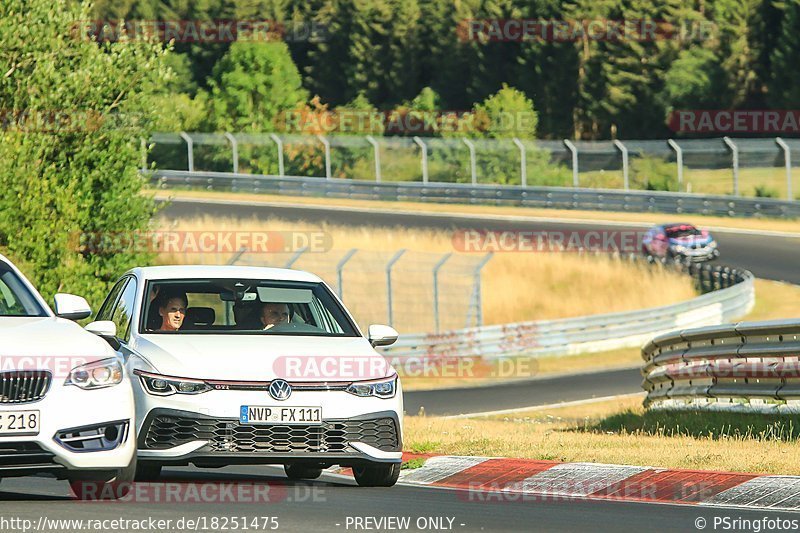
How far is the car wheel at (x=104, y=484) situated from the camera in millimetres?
9410

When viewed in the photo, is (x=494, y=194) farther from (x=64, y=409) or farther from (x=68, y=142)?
(x=64, y=409)

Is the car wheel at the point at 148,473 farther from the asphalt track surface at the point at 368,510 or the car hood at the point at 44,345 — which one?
the car hood at the point at 44,345

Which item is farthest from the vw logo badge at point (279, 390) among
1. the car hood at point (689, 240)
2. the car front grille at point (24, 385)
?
the car hood at point (689, 240)

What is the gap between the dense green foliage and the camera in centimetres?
8494

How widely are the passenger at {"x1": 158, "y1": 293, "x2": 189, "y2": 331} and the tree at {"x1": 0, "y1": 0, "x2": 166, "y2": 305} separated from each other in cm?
1584

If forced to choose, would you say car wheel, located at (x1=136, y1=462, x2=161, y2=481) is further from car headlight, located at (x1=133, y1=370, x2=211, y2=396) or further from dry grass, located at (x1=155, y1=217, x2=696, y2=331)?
dry grass, located at (x1=155, y1=217, x2=696, y2=331)

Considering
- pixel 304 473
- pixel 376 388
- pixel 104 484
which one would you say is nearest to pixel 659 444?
pixel 304 473

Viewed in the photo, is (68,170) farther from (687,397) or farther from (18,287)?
(18,287)

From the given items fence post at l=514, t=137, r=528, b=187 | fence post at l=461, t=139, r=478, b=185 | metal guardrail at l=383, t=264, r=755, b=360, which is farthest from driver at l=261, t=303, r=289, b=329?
fence post at l=514, t=137, r=528, b=187

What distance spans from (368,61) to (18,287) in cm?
9104

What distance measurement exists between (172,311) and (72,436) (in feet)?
6.99

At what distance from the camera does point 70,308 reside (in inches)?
404

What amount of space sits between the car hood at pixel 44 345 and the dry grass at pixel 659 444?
419cm

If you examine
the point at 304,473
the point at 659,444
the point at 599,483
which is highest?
the point at 599,483
